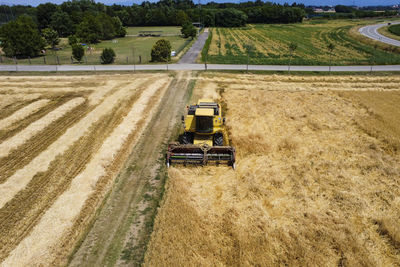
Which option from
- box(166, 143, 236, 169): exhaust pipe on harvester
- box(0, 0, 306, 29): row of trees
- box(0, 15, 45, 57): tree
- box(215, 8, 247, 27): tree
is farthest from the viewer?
box(215, 8, 247, 27): tree

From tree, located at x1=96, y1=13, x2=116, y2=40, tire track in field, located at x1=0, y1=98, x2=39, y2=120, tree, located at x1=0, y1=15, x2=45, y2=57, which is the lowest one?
tire track in field, located at x1=0, y1=98, x2=39, y2=120

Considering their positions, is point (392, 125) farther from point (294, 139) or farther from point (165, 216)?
point (165, 216)

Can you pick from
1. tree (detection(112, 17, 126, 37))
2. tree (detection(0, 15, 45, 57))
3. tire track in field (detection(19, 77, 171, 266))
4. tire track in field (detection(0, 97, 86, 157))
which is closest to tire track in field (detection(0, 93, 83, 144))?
tire track in field (detection(0, 97, 86, 157))

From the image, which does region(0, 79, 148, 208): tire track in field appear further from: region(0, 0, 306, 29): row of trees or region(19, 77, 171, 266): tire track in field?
region(0, 0, 306, 29): row of trees

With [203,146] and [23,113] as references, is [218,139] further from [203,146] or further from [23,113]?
[23,113]

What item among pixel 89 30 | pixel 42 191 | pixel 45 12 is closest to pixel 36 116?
pixel 42 191

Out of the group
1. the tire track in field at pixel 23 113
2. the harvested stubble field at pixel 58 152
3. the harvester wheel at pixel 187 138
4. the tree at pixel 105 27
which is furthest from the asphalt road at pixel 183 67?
the tree at pixel 105 27
